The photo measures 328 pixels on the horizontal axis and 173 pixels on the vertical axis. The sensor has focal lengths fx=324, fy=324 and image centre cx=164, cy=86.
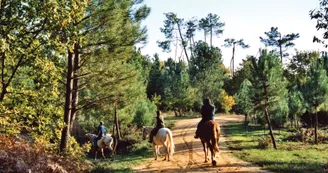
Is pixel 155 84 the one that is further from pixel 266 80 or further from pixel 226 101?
pixel 266 80

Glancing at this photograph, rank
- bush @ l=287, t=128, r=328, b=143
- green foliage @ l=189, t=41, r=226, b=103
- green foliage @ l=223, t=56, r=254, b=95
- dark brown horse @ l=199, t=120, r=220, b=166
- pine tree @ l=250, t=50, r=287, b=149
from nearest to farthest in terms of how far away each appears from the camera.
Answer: dark brown horse @ l=199, t=120, r=220, b=166 → pine tree @ l=250, t=50, r=287, b=149 → bush @ l=287, t=128, r=328, b=143 → green foliage @ l=189, t=41, r=226, b=103 → green foliage @ l=223, t=56, r=254, b=95

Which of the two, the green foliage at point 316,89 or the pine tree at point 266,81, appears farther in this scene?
the green foliage at point 316,89

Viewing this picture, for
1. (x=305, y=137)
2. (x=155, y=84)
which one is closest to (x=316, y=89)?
(x=305, y=137)

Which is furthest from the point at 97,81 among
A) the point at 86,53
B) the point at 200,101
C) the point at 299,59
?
the point at 299,59

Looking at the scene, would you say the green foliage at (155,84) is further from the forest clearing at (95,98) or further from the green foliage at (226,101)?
the forest clearing at (95,98)

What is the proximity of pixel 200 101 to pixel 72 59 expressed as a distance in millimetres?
34783

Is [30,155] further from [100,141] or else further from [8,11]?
[100,141]

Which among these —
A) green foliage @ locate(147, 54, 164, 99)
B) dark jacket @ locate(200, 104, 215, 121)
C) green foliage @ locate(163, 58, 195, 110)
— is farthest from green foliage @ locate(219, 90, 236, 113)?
dark jacket @ locate(200, 104, 215, 121)

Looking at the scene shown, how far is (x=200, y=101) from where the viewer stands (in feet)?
153

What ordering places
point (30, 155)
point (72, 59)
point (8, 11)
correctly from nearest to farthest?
point (8, 11), point (30, 155), point (72, 59)

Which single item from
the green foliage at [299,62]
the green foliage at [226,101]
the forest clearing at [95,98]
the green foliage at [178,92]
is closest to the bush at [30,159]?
the forest clearing at [95,98]

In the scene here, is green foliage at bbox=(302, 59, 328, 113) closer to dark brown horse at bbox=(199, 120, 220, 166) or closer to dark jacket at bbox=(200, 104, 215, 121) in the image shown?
dark jacket at bbox=(200, 104, 215, 121)

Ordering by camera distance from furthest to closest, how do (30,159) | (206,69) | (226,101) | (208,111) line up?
(226,101)
(206,69)
(208,111)
(30,159)

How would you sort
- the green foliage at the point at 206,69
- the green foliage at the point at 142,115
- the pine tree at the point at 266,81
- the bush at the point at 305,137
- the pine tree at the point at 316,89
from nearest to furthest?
the pine tree at the point at 266,81 < the bush at the point at 305,137 < the pine tree at the point at 316,89 < the green foliage at the point at 142,115 < the green foliage at the point at 206,69
